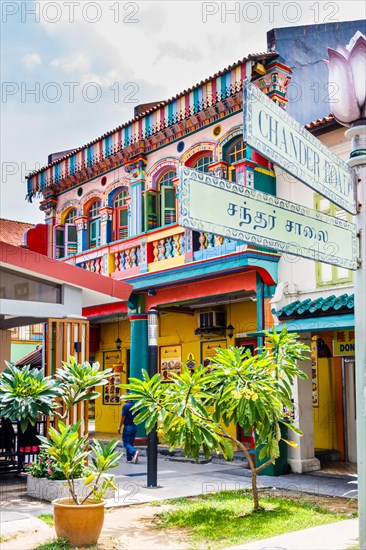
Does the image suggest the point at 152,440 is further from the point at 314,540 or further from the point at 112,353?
the point at 112,353

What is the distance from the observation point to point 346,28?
1594cm

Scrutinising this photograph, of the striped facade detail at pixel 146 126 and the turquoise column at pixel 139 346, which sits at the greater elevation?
the striped facade detail at pixel 146 126

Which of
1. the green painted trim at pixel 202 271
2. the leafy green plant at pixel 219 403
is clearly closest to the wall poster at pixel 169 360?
the green painted trim at pixel 202 271

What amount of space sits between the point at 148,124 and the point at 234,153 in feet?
8.84

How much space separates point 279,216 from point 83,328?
6.95 m

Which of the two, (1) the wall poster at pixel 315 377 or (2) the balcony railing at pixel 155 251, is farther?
(1) the wall poster at pixel 315 377

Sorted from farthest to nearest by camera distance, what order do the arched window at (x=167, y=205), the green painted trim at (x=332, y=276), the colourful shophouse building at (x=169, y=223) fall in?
1. the arched window at (x=167, y=205)
2. the colourful shophouse building at (x=169, y=223)
3. the green painted trim at (x=332, y=276)

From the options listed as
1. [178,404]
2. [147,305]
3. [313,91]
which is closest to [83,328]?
[178,404]

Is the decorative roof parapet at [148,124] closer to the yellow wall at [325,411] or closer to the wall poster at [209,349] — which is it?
the wall poster at [209,349]

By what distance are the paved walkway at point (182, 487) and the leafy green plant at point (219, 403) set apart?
1.50 metres

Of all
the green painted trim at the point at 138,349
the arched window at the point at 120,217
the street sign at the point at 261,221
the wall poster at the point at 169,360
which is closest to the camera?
the street sign at the point at 261,221

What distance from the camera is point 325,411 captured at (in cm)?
1416

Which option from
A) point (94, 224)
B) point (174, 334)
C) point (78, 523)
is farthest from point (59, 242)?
point (78, 523)

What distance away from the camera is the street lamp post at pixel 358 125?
4.49m
